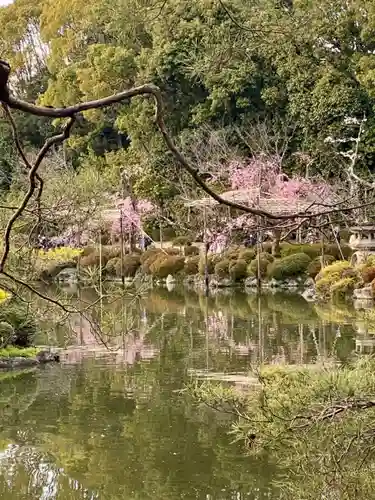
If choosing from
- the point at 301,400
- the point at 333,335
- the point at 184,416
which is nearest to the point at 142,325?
the point at 333,335

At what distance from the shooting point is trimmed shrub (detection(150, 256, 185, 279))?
65.3 ft

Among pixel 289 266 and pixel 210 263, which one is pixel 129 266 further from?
pixel 289 266

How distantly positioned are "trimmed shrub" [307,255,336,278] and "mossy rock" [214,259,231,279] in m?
1.98

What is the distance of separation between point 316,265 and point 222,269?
90.6 inches

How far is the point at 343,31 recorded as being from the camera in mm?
18516

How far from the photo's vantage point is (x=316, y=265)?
56.7 feet

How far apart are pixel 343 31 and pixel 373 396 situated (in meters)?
16.9

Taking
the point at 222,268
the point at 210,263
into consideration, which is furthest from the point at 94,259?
the point at 222,268

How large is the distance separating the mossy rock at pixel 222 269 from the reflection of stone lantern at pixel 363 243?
10.8ft

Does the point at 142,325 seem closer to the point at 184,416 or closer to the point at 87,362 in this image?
the point at 87,362

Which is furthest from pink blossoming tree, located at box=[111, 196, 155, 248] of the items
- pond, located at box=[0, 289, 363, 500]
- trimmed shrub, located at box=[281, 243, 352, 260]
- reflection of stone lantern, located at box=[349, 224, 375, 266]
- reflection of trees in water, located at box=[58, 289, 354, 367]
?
pond, located at box=[0, 289, 363, 500]

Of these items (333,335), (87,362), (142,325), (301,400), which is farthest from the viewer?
(142,325)

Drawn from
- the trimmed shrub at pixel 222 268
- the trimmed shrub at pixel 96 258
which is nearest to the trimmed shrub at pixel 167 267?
the trimmed shrub at pixel 222 268

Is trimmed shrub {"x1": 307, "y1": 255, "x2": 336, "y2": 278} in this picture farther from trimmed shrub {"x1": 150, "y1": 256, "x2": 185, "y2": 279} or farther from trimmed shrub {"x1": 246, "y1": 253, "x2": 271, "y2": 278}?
trimmed shrub {"x1": 150, "y1": 256, "x2": 185, "y2": 279}
